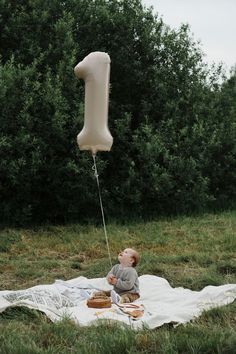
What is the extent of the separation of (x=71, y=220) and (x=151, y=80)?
301 centimetres

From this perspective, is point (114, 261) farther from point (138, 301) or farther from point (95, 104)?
point (95, 104)

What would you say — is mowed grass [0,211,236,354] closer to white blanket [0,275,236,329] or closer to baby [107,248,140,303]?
white blanket [0,275,236,329]

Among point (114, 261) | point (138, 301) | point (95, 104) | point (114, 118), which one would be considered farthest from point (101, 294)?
point (114, 118)

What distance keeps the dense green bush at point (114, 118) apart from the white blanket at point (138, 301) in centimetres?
389

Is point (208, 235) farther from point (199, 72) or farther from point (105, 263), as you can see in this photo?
point (199, 72)

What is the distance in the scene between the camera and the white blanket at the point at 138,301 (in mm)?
4859

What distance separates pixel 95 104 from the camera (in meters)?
6.11

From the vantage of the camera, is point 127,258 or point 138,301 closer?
point 138,301

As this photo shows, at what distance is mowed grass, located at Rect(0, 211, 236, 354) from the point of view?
3.98m

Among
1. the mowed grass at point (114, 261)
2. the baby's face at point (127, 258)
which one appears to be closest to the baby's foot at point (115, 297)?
the baby's face at point (127, 258)

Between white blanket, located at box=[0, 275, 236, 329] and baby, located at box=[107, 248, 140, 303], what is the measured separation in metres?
0.13

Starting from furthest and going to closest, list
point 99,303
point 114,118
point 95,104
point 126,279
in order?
point 114,118 < point 95,104 < point 126,279 < point 99,303

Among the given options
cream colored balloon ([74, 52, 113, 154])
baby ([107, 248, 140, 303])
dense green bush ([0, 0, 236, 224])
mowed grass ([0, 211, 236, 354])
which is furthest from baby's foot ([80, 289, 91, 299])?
dense green bush ([0, 0, 236, 224])

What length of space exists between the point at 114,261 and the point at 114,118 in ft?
13.6
